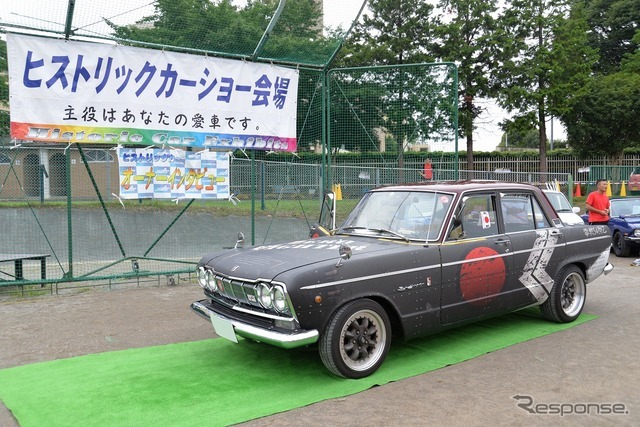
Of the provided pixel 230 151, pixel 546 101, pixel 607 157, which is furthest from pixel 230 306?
pixel 607 157

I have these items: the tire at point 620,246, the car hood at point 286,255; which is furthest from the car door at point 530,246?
the tire at point 620,246

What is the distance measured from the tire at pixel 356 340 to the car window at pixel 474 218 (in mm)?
1138

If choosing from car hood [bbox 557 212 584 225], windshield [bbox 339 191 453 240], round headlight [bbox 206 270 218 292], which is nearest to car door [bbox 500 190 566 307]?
windshield [bbox 339 191 453 240]

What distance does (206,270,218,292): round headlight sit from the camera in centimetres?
513

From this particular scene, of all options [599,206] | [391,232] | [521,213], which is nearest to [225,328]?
[391,232]

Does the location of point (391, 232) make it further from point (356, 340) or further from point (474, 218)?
point (356, 340)

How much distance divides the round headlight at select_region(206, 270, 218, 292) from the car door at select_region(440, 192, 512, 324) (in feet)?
6.89

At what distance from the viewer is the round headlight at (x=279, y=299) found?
169 inches

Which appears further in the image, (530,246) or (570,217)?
(570,217)

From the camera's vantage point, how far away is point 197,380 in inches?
187

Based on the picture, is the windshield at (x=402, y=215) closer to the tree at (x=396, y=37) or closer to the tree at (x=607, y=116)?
the tree at (x=396, y=37)

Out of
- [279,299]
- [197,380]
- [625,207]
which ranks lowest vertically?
[197,380]

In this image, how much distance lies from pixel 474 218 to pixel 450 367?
1.51 m

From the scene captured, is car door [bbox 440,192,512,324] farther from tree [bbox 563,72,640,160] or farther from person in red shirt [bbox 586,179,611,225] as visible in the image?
tree [bbox 563,72,640,160]
